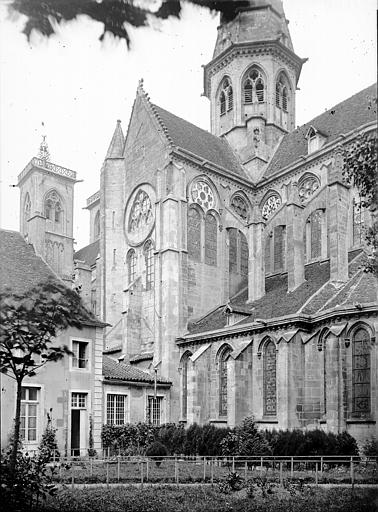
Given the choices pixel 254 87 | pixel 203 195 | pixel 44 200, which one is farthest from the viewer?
pixel 254 87

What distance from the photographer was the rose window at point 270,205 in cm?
4197

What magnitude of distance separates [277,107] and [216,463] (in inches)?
1222

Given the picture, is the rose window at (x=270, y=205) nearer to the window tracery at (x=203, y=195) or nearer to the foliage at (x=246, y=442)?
the window tracery at (x=203, y=195)

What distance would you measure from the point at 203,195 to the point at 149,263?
5.09 meters

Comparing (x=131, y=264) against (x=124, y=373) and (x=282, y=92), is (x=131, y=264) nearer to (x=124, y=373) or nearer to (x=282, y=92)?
(x=124, y=373)

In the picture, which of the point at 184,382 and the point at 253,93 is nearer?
the point at 184,382

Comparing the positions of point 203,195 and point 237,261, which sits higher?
point 203,195

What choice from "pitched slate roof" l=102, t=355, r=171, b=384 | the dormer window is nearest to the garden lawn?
"pitched slate roof" l=102, t=355, r=171, b=384

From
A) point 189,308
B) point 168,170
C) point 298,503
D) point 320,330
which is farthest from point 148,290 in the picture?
point 298,503

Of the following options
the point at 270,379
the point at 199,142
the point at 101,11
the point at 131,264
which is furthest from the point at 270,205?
the point at 101,11

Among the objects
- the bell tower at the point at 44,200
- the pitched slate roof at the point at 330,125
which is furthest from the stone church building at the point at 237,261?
the bell tower at the point at 44,200

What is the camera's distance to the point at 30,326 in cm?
1086

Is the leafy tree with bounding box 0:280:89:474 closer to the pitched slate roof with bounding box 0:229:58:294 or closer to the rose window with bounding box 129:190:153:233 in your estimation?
the pitched slate roof with bounding box 0:229:58:294

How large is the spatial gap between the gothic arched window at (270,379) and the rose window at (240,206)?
13.1 meters
